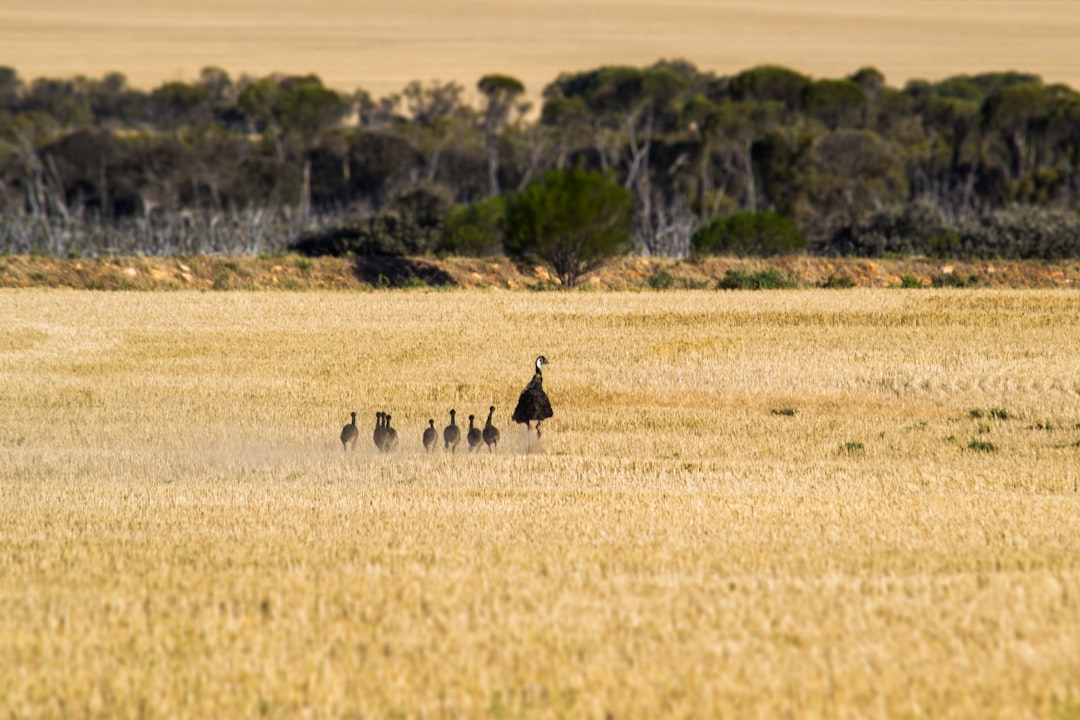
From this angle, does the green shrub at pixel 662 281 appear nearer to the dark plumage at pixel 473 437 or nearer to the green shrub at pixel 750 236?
the green shrub at pixel 750 236

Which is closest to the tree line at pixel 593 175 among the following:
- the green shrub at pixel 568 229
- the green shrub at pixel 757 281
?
the green shrub at pixel 568 229

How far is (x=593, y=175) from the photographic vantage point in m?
50.2

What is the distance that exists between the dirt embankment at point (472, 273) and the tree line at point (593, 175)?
159 centimetres

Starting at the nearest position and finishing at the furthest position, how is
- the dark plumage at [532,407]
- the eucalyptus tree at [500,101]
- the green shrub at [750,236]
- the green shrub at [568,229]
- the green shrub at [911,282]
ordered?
1. the dark plumage at [532,407]
2. the green shrub at [911,282]
3. the green shrub at [568,229]
4. the green shrub at [750,236]
5. the eucalyptus tree at [500,101]

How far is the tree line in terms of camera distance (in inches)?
2165

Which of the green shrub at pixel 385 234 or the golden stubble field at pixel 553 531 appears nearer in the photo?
the golden stubble field at pixel 553 531

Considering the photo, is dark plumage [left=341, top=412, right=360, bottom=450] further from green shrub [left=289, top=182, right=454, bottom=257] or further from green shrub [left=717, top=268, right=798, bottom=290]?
green shrub [left=289, top=182, right=454, bottom=257]

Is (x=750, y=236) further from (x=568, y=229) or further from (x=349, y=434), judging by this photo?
(x=349, y=434)

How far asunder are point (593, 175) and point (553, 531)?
4035 centimetres

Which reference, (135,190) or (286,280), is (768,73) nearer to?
(135,190)

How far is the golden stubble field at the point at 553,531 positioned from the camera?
6.79 m

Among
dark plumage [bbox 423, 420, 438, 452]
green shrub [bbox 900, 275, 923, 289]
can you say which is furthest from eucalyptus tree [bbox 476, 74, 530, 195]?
dark plumage [bbox 423, 420, 438, 452]

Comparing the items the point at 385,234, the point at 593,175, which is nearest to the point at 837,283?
the point at 593,175

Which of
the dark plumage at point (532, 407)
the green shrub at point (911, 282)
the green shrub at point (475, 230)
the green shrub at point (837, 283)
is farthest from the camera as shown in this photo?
the green shrub at point (475, 230)
